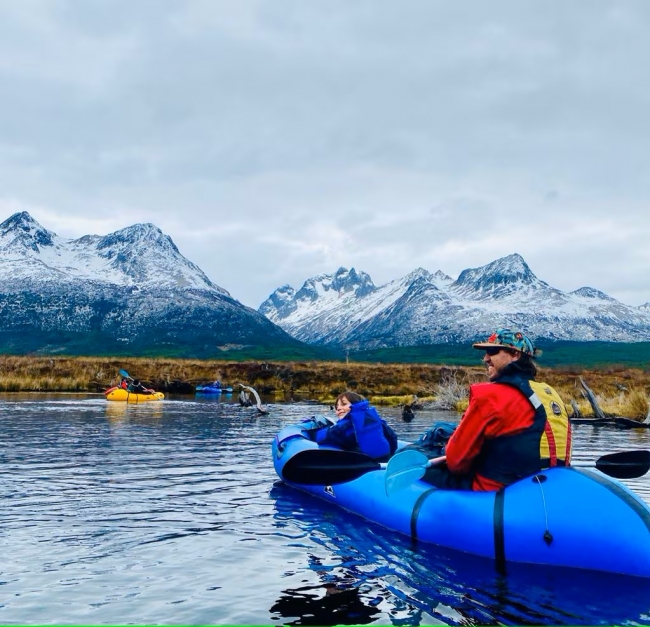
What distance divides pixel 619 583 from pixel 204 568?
4.56 metres

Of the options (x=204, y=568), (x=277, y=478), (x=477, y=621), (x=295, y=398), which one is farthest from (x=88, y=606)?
(x=295, y=398)

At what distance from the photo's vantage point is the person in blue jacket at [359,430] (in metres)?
12.2

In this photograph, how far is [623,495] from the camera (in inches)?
299

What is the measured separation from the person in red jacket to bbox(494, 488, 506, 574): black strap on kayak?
0.29m

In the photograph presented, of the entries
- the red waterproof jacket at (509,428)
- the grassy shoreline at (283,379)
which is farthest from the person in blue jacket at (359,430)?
the grassy shoreline at (283,379)

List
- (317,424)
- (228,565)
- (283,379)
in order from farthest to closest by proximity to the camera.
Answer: (283,379)
(317,424)
(228,565)

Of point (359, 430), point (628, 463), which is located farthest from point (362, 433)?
point (628, 463)

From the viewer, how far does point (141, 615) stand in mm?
6492

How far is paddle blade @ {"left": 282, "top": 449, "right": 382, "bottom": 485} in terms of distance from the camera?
10.4m

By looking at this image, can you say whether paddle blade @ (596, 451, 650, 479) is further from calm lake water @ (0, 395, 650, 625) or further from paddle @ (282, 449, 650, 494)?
calm lake water @ (0, 395, 650, 625)

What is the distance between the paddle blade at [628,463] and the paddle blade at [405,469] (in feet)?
11.8

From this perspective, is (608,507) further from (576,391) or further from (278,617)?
(576,391)

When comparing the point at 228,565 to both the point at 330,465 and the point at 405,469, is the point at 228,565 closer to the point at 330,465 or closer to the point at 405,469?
the point at 405,469

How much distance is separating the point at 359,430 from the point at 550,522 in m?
4.86
